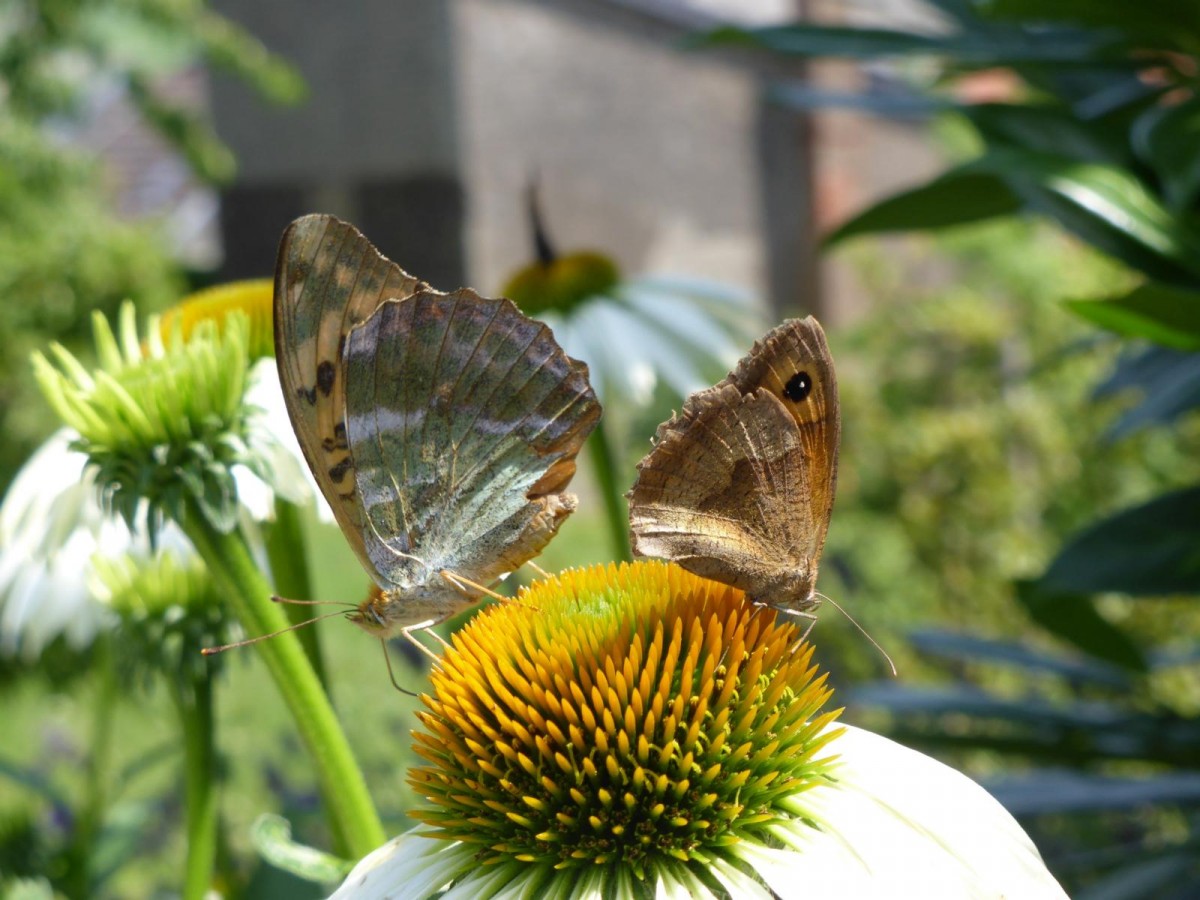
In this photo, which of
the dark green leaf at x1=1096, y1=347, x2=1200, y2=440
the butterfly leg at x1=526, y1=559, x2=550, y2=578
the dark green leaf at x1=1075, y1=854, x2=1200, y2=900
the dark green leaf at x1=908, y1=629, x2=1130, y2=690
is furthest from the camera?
the dark green leaf at x1=908, y1=629, x2=1130, y2=690

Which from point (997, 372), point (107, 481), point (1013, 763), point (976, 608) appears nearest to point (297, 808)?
point (107, 481)

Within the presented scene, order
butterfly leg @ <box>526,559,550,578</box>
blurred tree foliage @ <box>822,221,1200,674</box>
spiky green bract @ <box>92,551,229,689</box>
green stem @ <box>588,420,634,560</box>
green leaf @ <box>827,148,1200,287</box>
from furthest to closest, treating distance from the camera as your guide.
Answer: blurred tree foliage @ <box>822,221,1200,674</box>
green stem @ <box>588,420,634,560</box>
green leaf @ <box>827,148,1200,287</box>
spiky green bract @ <box>92,551,229,689</box>
butterfly leg @ <box>526,559,550,578</box>

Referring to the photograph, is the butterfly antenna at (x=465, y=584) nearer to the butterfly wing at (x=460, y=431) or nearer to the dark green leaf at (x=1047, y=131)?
the butterfly wing at (x=460, y=431)

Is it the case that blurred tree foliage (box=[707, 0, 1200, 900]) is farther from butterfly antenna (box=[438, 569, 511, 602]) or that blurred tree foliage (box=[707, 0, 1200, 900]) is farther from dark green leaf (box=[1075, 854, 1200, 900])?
butterfly antenna (box=[438, 569, 511, 602])

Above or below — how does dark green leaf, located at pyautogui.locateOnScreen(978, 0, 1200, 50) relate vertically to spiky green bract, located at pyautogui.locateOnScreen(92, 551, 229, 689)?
above

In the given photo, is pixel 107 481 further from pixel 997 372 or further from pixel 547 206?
pixel 547 206

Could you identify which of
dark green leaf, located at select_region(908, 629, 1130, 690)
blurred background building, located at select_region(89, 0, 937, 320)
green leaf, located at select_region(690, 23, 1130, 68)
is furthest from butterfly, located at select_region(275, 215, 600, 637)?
blurred background building, located at select_region(89, 0, 937, 320)


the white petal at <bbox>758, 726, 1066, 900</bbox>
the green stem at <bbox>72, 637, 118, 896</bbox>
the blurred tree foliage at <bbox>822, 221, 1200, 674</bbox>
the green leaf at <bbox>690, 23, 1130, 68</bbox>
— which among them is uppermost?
the green leaf at <bbox>690, 23, 1130, 68</bbox>
